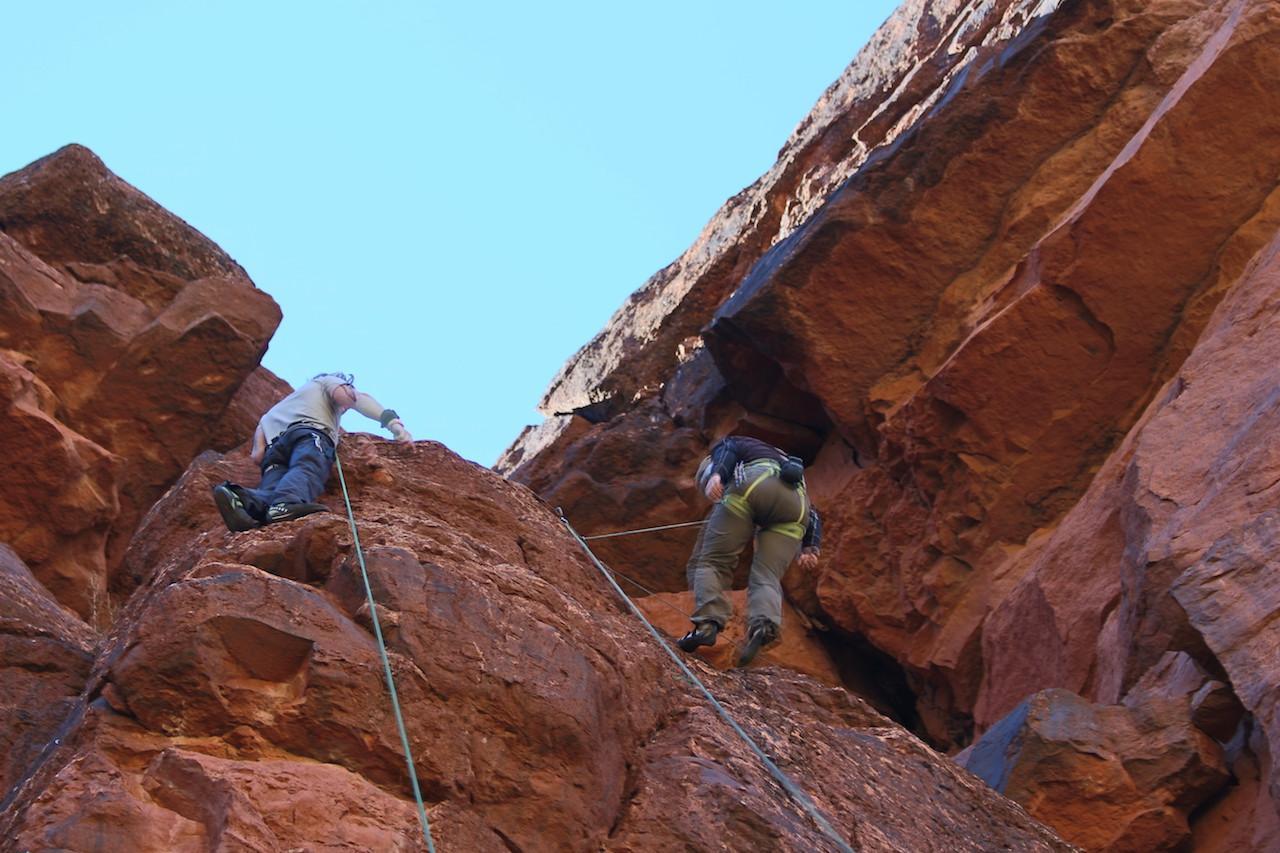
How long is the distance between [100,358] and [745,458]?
7.63 m

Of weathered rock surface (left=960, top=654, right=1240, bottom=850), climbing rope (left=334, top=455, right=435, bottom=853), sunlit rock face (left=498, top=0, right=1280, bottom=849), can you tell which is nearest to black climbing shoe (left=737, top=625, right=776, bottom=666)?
weathered rock surface (left=960, top=654, right=1240, bottom=850)

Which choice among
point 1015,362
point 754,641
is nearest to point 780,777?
point 754,641

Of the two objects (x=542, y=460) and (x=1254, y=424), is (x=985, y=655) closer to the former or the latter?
(x=1254, y=424)

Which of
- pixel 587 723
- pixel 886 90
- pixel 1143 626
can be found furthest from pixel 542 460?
pixel 587 723

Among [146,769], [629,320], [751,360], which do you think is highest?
[629,320]

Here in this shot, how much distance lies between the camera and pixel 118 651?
22.3 ft

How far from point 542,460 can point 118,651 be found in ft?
44.7

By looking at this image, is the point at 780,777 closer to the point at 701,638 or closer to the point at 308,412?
the point at 701,638

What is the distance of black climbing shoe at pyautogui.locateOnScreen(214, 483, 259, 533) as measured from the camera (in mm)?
8641

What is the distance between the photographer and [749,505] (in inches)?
427

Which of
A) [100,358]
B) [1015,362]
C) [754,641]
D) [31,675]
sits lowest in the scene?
[31,675]

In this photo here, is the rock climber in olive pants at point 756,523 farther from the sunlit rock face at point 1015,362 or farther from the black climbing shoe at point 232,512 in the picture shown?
the black climbing shoe at point 232,512

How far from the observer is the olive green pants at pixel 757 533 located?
10.6m

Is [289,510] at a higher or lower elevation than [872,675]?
lower
